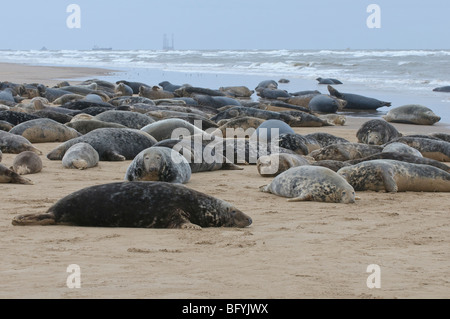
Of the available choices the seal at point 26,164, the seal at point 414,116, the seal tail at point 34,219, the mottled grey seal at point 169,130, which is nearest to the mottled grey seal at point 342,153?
the mottled grey seal at point 169,130

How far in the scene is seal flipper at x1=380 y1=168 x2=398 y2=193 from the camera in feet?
22.5

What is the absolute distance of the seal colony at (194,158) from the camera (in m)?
4.82

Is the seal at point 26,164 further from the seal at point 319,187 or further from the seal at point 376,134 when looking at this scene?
the seal at point 376,134

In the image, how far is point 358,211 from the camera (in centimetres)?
576

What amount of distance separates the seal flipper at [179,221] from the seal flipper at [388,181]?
108 inches

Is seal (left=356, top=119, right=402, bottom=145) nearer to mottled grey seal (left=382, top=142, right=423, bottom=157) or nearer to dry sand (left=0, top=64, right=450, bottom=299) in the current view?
mottled grey seal (left=382, top=142, right=423, bottom=157)

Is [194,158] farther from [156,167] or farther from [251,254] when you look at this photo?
[251,254]

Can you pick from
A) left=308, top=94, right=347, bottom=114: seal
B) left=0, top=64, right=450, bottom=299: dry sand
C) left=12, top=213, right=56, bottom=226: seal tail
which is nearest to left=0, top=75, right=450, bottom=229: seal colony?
left=12, top=213, right=56, bottom=226: seal tail

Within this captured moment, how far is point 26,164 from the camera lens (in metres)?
7.21

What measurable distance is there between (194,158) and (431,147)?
362 cm

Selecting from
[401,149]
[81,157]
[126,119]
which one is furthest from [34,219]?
[126,119]

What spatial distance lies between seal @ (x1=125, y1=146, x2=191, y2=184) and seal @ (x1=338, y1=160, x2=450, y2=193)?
1.72 meters

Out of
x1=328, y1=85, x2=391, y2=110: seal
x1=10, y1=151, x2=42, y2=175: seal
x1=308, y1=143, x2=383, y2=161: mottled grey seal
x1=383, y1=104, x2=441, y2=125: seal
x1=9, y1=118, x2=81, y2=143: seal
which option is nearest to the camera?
x1=10, y1=151, x2=42, y2=175: seal
